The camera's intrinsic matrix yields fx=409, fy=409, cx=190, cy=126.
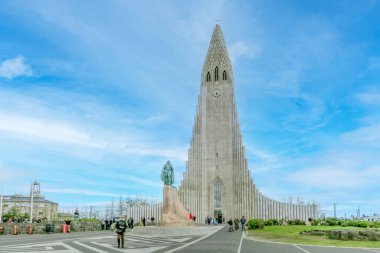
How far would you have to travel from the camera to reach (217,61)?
84.3 meters

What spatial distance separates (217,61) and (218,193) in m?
26.9

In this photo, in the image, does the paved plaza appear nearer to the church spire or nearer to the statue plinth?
the statue plinth

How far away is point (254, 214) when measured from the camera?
7444 centimetres

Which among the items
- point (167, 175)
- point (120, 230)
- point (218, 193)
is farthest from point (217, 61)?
point (120, 230)

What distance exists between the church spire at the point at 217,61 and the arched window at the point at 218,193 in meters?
20.8

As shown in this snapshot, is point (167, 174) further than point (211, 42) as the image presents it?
No

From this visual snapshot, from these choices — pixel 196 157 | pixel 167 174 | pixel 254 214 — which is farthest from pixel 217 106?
pixel 167 174

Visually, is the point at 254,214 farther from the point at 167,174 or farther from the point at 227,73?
the point at 167,174

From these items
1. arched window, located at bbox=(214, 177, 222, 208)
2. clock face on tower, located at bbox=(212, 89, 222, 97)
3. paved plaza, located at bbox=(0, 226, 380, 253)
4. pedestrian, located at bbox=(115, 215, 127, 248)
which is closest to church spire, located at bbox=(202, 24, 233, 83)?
clock face on tower, located at bbox=(212, 89, 222, 97)

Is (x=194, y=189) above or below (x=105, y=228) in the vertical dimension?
above

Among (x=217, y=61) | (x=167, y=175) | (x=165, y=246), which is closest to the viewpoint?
(x=165, y=246)

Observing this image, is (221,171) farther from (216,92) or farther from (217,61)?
(217,61)

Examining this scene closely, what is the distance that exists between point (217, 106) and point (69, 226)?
47030 mm

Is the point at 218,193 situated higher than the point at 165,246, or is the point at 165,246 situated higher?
the point at 218,193
